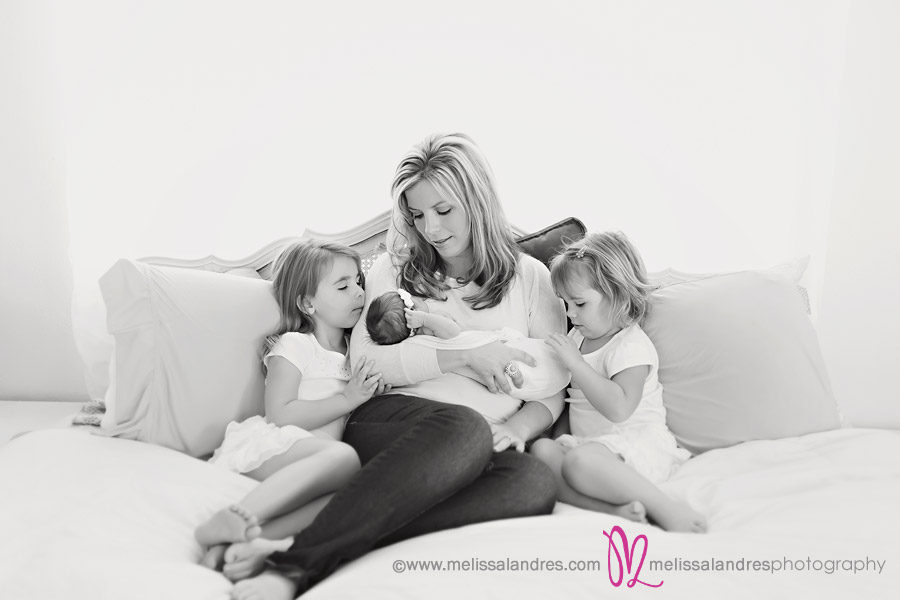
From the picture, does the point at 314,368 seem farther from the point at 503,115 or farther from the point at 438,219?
the point at 503,115

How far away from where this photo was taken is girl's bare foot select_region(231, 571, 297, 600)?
98 centimetres

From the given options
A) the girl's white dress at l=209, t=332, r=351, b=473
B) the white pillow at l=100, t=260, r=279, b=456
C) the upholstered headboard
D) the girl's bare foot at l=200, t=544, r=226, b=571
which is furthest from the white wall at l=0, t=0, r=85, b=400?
the girl's bare foot at l=200, t=544, r=226, b=571

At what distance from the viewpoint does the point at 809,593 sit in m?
0.95

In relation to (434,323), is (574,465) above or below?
below

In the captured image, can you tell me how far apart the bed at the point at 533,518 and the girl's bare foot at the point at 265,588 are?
3 centimetres

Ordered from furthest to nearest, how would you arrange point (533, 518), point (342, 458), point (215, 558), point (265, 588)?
1. point (342, 458)
2. point (533, 518)
3. point (215, 558)
4. point (265, 588)

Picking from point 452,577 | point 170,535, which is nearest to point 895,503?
point 452,577

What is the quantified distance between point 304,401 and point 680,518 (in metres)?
0.80

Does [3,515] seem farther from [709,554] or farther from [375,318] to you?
[709,554]

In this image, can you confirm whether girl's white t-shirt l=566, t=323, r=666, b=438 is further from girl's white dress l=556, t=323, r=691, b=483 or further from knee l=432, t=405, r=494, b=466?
knee l=432, t=405, r=494, b=466

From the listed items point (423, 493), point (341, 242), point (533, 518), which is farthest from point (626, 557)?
point (341, 242)

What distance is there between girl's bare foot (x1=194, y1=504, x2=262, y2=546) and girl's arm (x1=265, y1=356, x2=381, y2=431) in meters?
0.39

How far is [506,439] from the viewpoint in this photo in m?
1.43

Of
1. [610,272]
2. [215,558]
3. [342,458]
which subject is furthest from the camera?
[610,272]
